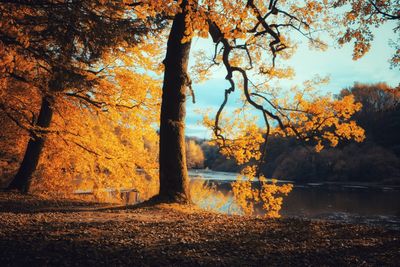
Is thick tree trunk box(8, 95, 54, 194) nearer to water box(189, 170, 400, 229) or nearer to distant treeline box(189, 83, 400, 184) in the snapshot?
water box(189, 170, 400, 229)

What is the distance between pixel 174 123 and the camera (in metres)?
10.7

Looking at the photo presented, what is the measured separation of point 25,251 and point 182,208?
5.12m

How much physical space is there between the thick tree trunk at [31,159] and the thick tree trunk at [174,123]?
18.7ft

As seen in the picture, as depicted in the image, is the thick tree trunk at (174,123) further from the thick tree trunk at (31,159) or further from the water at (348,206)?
the water at (348,206)

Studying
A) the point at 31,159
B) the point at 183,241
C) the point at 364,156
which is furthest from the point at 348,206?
the point at 183,241

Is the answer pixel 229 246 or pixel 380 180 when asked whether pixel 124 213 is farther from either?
pixel 380 180

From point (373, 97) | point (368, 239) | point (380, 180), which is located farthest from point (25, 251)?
point (373, 97)

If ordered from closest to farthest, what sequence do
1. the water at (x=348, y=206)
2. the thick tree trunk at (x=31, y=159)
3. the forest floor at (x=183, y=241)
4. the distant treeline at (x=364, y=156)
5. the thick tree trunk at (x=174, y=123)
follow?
the forest floor at (x=183, y=241) → the thick tree trunk at (x=174, y=123) → the thick tree trunk at (x=31, y=159) → the water at (x=348, y=206) → the distant treeline at (x=364, y=156)

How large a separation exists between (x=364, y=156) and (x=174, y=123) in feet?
203

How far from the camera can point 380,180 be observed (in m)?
60.1

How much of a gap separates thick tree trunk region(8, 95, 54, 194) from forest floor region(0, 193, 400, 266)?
625cm

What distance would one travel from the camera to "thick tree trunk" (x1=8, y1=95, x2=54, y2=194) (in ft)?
46.2

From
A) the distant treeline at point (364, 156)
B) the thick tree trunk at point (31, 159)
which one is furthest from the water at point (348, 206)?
the thick tree trunk at point (31, 159)

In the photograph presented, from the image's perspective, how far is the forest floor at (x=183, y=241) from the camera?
534 centimetres
